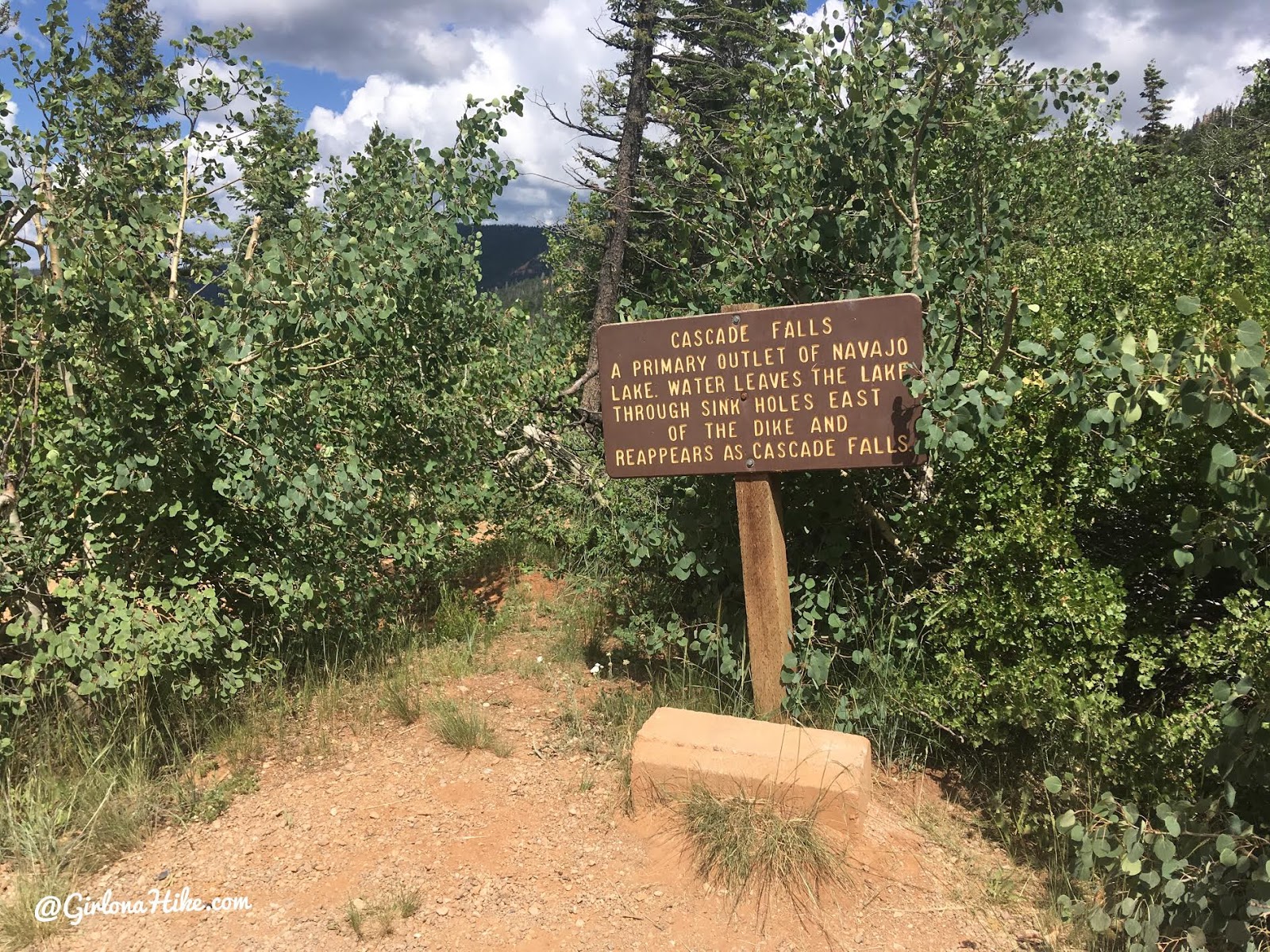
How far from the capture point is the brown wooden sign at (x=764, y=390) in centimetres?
319

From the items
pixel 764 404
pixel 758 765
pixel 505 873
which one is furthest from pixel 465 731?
pixel 764 404

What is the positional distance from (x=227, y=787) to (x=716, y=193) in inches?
142

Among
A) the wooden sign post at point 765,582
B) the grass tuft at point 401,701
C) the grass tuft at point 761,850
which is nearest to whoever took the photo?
the grass tuft at point 761,850

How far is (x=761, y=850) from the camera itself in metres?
2.87

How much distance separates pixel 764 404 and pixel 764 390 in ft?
0.20

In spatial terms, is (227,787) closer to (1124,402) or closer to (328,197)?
(328,197)

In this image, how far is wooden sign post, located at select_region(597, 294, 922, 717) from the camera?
10.5 ft

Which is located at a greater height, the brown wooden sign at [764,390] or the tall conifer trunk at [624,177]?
the tall conifer trunk at [624,177]

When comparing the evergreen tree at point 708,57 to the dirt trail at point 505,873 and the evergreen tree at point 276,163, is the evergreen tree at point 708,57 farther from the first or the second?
the dirt trail at point 505,873

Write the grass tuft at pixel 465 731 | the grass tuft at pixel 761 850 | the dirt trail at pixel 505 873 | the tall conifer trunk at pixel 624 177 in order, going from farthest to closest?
the tall conifer trunk at pixel 624 177 < the grass tuft at pixel 465 731 < the grass tuft at pixel 761 850 < the dirt trail at pixel 505 873

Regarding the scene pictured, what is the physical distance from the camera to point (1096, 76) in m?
3.74

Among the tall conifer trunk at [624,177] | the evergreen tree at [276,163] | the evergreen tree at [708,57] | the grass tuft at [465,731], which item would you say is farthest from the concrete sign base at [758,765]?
the evergreen tree at [708,57]

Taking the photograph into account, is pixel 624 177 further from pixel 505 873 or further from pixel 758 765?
pixel 505 873

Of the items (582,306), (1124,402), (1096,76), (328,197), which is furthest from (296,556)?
(582,306)
